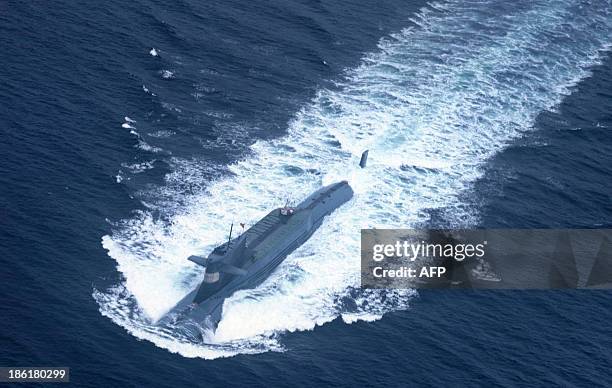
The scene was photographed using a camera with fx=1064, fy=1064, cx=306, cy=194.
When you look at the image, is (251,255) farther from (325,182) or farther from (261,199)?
(325,182)

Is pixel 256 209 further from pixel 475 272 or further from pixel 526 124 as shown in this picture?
pixel 526 124

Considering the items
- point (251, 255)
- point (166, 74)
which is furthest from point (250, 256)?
point (166, 74)

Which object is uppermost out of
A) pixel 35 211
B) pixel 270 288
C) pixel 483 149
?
pixel 483 149

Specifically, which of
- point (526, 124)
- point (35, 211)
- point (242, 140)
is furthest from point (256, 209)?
point (526, 124)

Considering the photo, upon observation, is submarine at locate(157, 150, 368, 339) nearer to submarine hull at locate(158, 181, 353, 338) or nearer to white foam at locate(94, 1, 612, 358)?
submarine hull at locate(158, 181, 353, 338)

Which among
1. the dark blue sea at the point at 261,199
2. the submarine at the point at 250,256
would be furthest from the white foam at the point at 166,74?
the submarine at the point at 250,256
